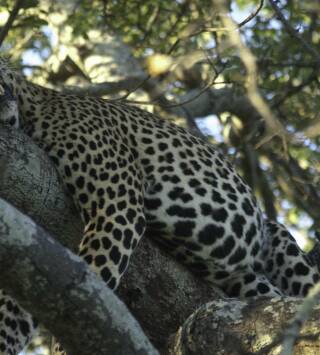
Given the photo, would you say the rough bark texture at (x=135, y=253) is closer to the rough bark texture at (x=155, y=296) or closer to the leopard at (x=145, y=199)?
the rough bark texture at (x=155, y=296)

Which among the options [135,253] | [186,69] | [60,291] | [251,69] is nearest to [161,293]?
[135,253]

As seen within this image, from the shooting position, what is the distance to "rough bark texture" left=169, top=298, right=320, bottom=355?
4.57 metres

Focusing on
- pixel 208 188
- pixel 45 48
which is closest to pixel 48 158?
pixel 208 188

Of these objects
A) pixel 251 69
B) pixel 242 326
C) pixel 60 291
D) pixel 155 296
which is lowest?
pixel 155 296

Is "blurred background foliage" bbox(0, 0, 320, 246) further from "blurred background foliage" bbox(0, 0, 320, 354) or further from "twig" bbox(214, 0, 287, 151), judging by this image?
"twig" bbox(214, 0, 287, 151)

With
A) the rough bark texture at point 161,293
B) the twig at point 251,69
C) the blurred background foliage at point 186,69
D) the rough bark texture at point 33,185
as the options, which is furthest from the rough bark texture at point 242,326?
the blurred background foliage at point 186,69

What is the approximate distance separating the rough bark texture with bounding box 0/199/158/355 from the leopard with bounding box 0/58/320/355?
1848 millimetres

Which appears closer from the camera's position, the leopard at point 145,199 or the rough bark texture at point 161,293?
the rough bark texture at point 161,293

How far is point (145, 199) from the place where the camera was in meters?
6.27

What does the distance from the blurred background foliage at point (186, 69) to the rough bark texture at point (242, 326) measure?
3122mm

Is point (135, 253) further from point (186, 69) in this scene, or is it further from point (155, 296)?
point (186, 69)

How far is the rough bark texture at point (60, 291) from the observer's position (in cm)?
361

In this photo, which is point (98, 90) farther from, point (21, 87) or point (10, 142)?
point (10, 142)

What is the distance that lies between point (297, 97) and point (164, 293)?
4.32 meters
